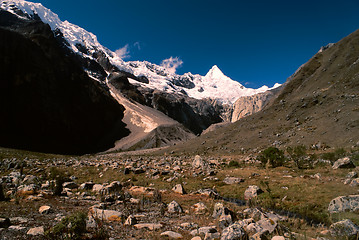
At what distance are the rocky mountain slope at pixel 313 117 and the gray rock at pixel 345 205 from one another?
72.9 ft

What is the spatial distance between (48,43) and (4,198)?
113m

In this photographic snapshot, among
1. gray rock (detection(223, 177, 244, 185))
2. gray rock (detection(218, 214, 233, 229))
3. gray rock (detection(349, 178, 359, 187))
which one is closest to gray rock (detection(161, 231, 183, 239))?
gray rock (detection(218, 214, 233, 229))

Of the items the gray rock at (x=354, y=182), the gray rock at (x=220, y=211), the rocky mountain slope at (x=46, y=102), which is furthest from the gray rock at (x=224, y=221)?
the rocky mountain slope at (x=46, y=102)

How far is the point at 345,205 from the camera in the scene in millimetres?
9117

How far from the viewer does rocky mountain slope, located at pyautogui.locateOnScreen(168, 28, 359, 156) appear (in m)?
32.6

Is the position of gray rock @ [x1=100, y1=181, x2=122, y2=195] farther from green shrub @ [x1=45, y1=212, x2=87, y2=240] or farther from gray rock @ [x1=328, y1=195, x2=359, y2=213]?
gray rock @ [x1=328, y1=195, x2=359, y2=213]

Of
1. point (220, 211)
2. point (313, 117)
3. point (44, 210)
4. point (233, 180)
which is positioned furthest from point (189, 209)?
point (313, 117)

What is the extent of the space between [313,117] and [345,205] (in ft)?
125

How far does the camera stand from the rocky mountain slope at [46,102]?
73.5 m

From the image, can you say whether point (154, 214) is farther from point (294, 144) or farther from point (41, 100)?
point (41, 100)

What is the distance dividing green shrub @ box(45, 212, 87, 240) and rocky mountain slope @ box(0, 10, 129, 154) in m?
78.8

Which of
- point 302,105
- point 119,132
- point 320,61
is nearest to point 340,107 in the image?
point 302,105

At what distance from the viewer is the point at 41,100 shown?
8081cm

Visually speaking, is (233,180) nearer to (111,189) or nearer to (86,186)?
(111,189)
